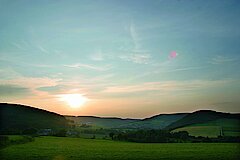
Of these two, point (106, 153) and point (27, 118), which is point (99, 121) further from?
point (106, 153)

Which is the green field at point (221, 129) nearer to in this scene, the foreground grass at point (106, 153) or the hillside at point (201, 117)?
the hillside at point (201, 117)

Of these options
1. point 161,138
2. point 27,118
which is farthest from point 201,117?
point 27,118

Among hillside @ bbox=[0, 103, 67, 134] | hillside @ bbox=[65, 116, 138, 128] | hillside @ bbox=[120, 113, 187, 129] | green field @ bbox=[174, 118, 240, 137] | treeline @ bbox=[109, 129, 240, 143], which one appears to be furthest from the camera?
hillside @ bbox=[120, 113, 187, 129]

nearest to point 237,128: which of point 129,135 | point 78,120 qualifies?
point 129,135

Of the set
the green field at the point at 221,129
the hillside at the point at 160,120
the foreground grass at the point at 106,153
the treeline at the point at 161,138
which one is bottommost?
the foreground grass at the point at 106,153

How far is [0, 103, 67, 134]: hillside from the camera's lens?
314ft

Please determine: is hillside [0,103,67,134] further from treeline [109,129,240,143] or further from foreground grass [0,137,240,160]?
foreground grass [0,137,240,160]

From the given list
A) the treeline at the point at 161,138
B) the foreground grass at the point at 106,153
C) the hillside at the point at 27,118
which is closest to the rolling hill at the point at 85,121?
the hillside at the point at 27,118

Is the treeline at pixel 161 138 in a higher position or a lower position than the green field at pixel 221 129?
lower

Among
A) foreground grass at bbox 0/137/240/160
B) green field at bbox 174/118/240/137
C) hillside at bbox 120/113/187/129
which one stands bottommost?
foreground grass at bbox 0/137/240/160

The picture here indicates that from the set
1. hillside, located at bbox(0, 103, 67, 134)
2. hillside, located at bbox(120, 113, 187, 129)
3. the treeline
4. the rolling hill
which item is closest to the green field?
the rolling hill

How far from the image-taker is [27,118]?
349ft

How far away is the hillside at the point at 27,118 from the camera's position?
95.8 metres

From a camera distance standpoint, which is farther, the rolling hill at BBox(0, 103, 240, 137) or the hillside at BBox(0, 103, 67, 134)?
the hillside at BBox(0, 103, 67, 134)
